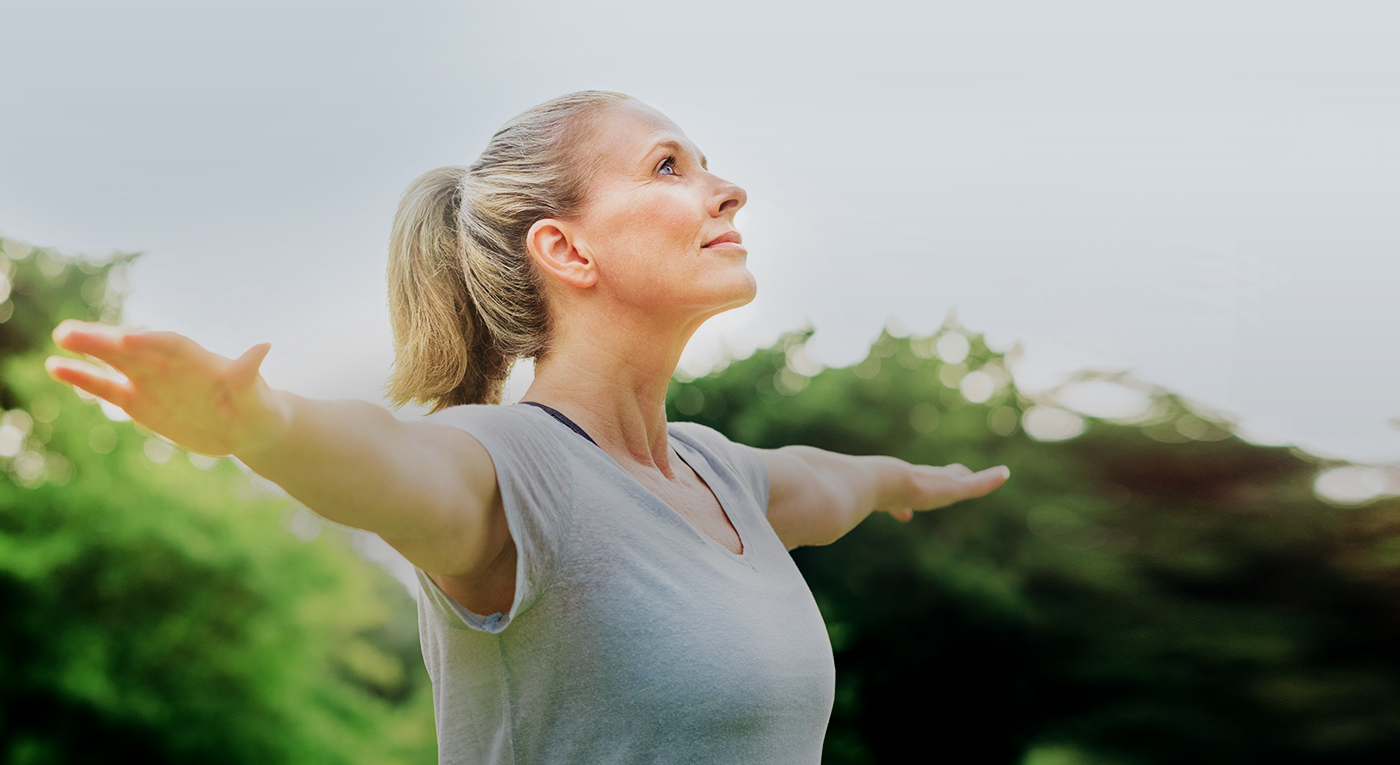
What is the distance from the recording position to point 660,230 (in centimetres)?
129

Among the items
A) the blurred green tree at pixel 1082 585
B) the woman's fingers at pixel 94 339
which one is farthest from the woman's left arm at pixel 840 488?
the blurred green tree at pixel 1082 585

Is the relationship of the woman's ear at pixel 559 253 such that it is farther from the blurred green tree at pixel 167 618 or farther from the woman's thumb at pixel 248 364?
the blurred green tree at pixel 167 618

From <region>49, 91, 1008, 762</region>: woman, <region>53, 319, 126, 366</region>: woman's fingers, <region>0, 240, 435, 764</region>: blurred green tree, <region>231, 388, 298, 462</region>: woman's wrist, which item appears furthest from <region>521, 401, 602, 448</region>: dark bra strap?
<region>0, 240, 435, 764</region>: blurred green tree

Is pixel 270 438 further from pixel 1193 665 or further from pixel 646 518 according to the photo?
pixel 1193 665

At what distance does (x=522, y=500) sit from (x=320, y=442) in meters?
0.25

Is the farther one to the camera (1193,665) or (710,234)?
(1193,665)

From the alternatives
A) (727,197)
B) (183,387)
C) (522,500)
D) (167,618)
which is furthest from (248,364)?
(167,618)

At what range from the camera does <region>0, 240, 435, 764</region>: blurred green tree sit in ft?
20.8

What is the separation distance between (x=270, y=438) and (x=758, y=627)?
1.95 ft

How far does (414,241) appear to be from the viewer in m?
1.49

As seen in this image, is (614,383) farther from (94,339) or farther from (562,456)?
(94,339)

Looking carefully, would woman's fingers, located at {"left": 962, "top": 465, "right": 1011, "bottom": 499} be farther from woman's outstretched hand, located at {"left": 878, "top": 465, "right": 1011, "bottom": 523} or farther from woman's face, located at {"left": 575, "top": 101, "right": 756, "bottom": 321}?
woman's face, located at {"left": 575, "top": 101, "right": 756, "bottom": 321}

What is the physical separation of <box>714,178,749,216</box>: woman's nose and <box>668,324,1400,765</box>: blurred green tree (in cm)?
407

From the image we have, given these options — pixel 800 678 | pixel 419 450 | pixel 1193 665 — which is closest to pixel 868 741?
pixel 1193 665
